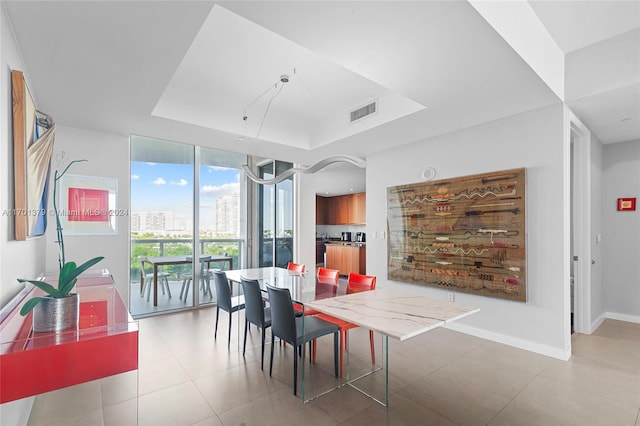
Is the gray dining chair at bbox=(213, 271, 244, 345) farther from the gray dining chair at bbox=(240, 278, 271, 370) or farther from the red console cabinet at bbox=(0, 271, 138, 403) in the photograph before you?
the red console cabinet at bbox=(0, 271, 138, 403)

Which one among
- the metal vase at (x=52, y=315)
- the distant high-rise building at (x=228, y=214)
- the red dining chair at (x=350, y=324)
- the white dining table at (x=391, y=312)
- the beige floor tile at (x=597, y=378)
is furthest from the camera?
the distant high-rise building at (x=228, y=214)

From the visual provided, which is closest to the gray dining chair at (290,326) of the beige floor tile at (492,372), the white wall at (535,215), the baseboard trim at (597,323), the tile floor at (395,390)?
the tile floor at (395,390)

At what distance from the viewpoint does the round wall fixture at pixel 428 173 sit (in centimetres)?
401

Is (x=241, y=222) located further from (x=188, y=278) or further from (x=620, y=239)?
(x=620, y=239)

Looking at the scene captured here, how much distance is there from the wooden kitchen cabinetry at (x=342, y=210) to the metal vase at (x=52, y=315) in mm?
7194

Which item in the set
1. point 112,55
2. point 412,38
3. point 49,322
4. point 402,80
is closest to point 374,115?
point 402,80

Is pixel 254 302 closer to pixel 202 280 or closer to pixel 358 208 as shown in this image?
pixel 202 280

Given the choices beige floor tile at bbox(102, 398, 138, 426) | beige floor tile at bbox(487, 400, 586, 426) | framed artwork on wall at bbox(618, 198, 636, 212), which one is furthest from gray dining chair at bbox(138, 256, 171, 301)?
framed artwork on wall at bbox(618, 198, 636, 212)

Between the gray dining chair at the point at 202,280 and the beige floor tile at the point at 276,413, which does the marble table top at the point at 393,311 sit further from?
the gray dining chair at the point at 202,280

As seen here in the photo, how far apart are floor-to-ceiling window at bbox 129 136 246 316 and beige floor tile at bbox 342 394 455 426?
351 cm

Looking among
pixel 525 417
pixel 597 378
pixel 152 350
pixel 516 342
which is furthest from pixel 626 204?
pixel 152 350

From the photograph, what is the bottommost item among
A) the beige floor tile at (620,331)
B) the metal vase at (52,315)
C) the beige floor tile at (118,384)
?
the beige floor tile at (620,331)

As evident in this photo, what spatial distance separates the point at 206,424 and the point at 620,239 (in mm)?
5329

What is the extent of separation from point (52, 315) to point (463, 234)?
3644 mm
